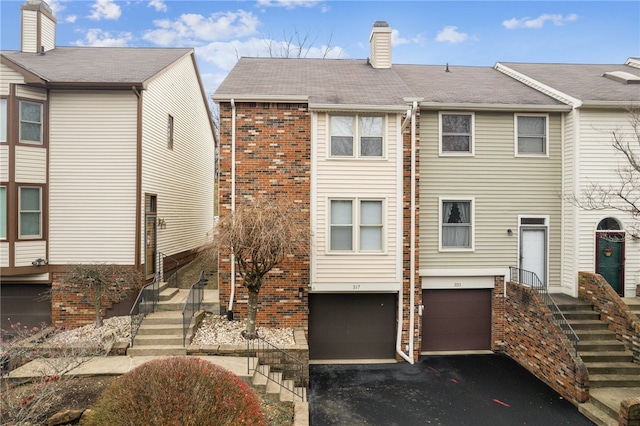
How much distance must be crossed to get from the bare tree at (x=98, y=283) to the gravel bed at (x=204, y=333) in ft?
1.33

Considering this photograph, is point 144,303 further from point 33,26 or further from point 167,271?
point 33,26

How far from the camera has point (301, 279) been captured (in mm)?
9859

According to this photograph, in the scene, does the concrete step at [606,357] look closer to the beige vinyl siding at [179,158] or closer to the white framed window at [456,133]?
the white framed window at [456,133]

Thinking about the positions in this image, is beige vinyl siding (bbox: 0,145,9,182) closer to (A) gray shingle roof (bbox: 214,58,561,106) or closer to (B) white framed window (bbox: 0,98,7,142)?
(B) white framed window (bbox: 0,98,7,142)

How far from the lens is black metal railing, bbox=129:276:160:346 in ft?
29.6

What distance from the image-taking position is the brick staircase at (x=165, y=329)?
27.0ft

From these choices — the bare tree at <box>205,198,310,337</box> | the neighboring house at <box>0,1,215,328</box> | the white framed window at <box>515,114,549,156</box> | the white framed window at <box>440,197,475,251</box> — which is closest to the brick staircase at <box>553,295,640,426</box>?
the white framed window at <box>440,197,475,251</box>

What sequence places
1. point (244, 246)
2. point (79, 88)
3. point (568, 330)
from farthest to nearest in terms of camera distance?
point (79, 88) < point (568, 330) < point (244, 246)

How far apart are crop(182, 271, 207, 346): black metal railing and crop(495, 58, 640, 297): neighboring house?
10.7m

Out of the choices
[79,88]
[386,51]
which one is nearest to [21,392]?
[79,88]

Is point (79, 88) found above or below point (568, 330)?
above

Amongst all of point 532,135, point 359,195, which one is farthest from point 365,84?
point 532,135

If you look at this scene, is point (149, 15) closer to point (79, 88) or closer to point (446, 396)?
point (79, 88)

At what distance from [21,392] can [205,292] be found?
16.2 ft
